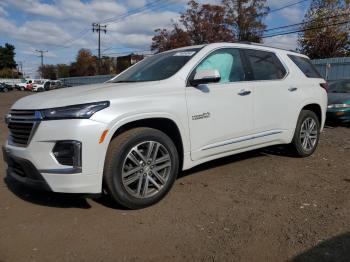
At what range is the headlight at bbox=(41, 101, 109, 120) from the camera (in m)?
3.55

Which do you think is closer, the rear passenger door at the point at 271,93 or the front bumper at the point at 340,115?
the rear passenger door at the point at 271,93

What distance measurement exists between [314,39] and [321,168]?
3787cm

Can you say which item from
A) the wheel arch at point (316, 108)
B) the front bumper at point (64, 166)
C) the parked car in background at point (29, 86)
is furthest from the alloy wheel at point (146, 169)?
the parked car in background at point (29, 86)

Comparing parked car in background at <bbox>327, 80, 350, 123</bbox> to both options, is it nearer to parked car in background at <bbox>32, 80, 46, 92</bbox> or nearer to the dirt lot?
the dirt lot

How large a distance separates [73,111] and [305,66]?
426 centimetres

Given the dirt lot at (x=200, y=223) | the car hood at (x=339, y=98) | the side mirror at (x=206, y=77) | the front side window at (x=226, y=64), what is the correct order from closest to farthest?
the dirt lot at (x=200, y=223) < the side mirror at (x=206, y=77) < the front side window at (x=226, y=64) < the car hood at (x=339, y=98)

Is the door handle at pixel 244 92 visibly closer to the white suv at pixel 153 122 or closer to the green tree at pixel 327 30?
the white suv at pixel 153 122

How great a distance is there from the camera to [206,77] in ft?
14.2

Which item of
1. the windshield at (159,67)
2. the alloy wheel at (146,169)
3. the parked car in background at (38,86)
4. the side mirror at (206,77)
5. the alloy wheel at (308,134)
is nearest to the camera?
the alloy wheel at (146,169)

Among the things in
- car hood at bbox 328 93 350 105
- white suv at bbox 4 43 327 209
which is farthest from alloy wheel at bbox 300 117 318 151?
car hood at bbox 328 93 350 105

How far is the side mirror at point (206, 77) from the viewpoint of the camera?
4297mm

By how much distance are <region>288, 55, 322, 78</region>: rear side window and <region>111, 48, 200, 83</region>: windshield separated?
83.7 inches

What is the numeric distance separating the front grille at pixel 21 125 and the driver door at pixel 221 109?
5.44ft

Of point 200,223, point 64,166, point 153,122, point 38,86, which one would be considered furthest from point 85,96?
point 38,86
